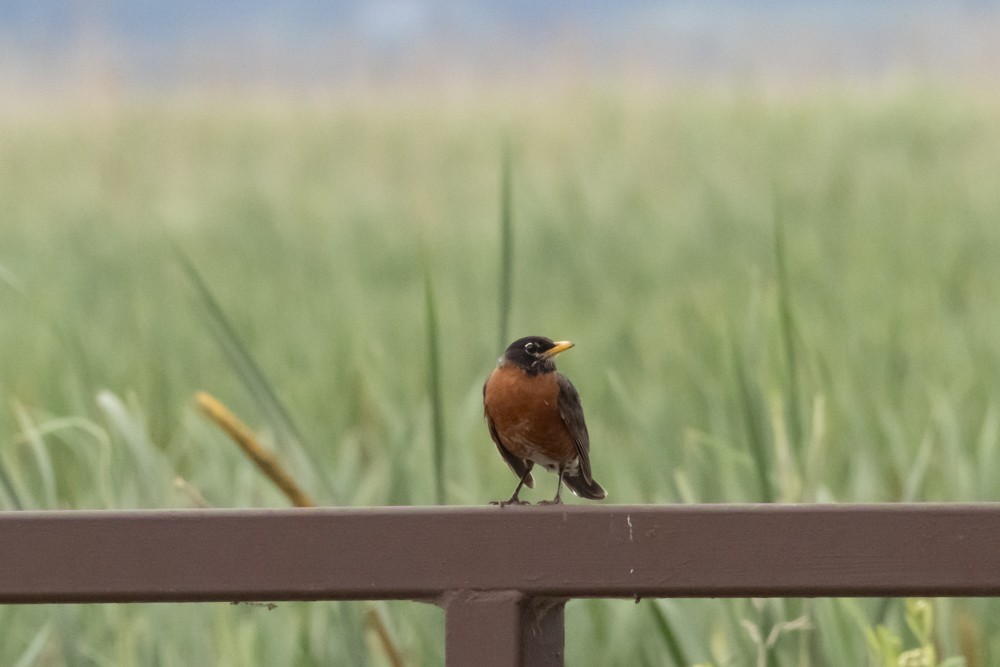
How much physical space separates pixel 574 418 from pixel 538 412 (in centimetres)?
5

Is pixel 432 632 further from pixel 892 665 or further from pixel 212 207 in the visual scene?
pixel 212 207

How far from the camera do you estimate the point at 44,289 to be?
14.5 ft

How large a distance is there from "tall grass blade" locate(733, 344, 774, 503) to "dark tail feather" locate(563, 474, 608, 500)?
24cm

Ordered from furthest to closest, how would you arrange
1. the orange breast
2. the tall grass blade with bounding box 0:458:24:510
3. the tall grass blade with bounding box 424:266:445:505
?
the orange breast
the tall grass blade with bounding box 0:458:24:510
the tall grass blade with bounding box 424:266:445:505

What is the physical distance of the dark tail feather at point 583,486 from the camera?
196 cm

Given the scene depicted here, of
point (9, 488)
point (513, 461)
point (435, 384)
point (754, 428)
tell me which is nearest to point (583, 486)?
point (513, 461)

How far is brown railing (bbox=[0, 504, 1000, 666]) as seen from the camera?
1197 mm

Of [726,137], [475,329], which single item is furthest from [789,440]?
[726,137]

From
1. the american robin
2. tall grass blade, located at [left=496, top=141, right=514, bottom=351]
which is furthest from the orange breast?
tall grass blade, located at [left=496, top=141, right=514, bottom=351]

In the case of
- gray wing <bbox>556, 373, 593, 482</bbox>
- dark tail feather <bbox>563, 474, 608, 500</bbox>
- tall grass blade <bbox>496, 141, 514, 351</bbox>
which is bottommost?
dark tail feather <bbox>563, 474, 608, 500</bbox>

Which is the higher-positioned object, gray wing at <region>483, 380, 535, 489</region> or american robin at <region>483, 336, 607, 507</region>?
american robin at <region>483, 336, 607, 507</region>

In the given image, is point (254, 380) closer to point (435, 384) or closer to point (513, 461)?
point (435, 384)

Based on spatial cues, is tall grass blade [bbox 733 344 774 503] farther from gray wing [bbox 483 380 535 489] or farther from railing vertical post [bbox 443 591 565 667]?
railing vertical post [bbox 443 591 565 667]

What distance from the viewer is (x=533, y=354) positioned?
6.33 ft
